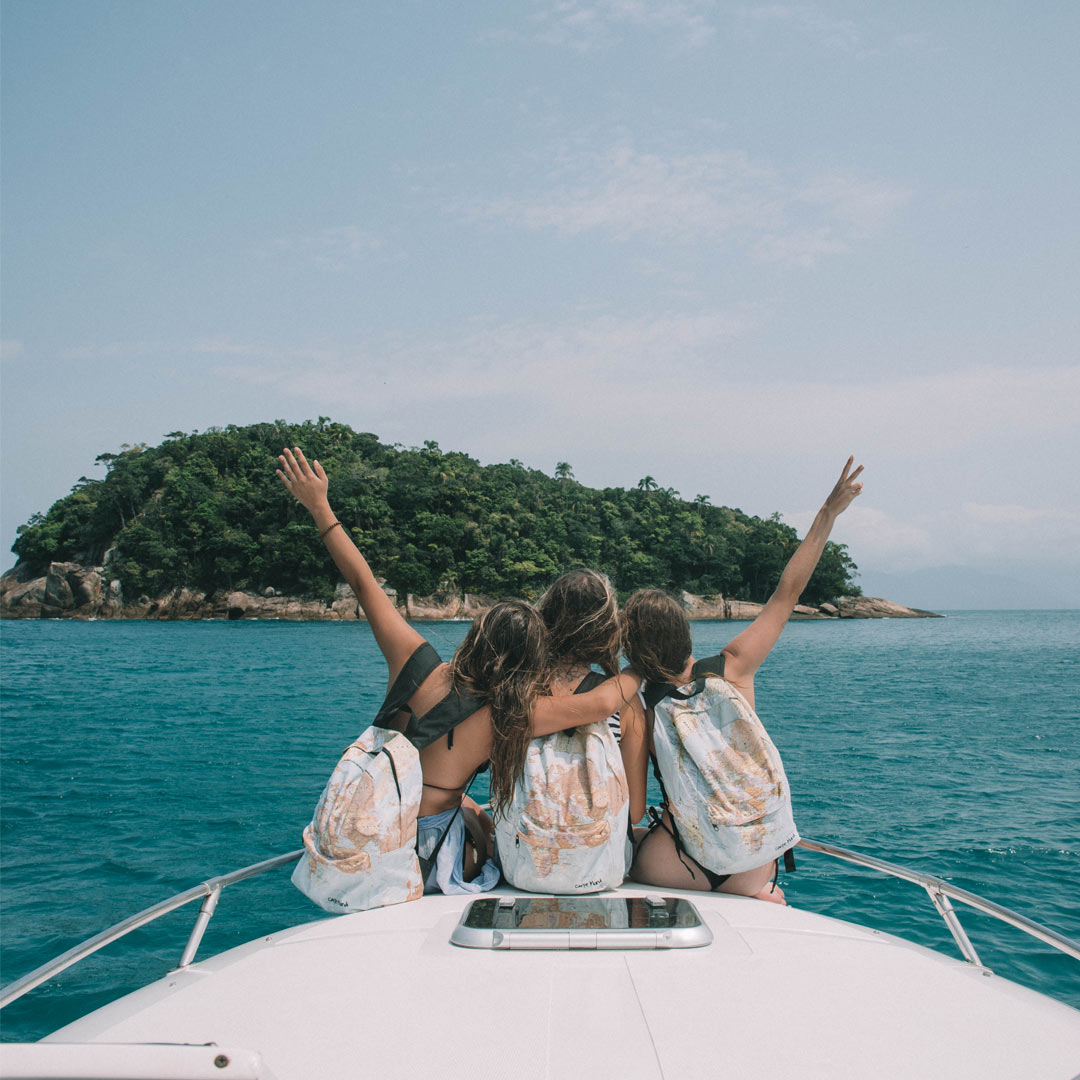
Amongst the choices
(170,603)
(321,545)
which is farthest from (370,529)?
(170,603)

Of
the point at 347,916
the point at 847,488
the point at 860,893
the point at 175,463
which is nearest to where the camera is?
the point at 347,916

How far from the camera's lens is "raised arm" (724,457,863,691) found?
313cm

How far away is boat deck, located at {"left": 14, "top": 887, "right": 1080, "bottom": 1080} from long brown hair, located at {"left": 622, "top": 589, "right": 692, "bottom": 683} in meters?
0.90

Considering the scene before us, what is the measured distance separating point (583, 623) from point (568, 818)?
681 millimetres

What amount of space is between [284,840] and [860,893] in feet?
19.1

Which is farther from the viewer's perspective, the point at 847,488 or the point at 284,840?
the point at 284,840

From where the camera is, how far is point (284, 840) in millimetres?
Answer: 8734

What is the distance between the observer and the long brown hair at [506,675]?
2766 mm

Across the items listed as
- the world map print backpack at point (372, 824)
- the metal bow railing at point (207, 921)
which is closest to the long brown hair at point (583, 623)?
the world map print backpack at point (372, 824)

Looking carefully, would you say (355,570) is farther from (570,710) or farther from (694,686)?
(694,686)

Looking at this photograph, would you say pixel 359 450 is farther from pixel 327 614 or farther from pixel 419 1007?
pixel 419 1007

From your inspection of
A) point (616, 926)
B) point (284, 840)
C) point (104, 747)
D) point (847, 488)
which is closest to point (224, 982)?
point (616, 926)

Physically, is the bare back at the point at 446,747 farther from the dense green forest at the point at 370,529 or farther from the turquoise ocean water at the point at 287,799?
the dense green forest at the point at 370,529

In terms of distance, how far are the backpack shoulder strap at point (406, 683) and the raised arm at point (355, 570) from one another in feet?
0.11
